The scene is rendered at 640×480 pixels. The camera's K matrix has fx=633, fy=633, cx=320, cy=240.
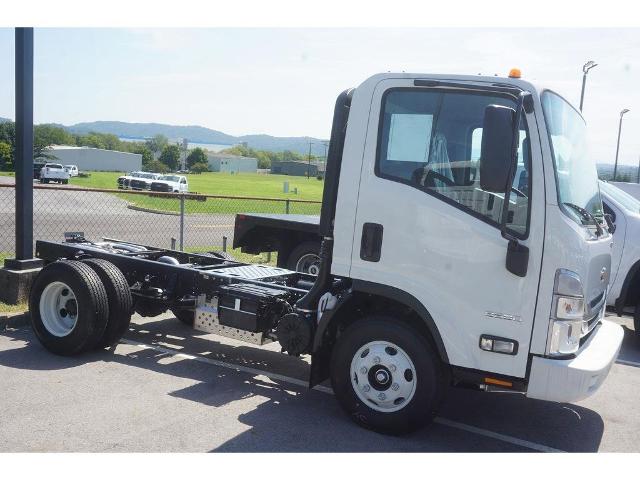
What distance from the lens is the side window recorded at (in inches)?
170

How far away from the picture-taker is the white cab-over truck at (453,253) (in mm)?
4254

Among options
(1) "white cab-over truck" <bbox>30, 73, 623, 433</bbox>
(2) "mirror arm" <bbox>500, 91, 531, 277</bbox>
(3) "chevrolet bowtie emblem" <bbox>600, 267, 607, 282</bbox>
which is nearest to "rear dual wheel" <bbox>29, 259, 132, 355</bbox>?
(1) "white cab-over truck" <bbox>30, 73, 623, 433</bbox>

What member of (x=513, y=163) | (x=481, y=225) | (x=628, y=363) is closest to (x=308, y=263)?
(x=628, y=363)

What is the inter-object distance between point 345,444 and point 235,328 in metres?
1.82

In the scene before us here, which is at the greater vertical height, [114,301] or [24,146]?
[24,146]

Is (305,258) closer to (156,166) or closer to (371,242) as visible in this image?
(371,242)

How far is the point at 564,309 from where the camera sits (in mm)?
4242

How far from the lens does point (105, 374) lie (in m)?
5.86

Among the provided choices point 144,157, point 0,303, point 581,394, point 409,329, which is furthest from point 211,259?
point 144,157

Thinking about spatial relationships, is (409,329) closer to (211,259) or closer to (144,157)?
(211,259)

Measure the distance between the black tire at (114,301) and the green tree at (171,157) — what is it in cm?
13059

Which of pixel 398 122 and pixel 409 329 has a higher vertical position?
pixel 398 122

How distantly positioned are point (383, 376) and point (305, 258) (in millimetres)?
4768

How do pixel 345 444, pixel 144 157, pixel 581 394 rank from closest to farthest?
pixel 581 394 < pixel 345 444 < pixel 144 157
